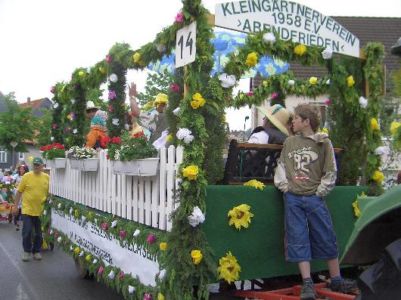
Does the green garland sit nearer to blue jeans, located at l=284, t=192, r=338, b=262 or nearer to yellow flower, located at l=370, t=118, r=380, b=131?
blue jeans, located at l=284, t=192, r=338, b=262

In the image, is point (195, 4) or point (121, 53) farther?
point (121, 53)

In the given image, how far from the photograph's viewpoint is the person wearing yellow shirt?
340 inches

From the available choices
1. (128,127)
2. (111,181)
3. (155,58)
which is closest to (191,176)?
(155,58)

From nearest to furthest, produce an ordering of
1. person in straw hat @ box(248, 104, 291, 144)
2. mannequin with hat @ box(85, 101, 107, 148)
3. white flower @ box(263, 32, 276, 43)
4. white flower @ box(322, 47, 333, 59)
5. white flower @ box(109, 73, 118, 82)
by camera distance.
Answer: white flower @ box(263, 32, 276, 43), white flower @ box(322, 47, 333, 59), person in straw hat @ box(248, 104, 291, 144), white flower @ box(109, 73, 118, 82), mannequin with hat @ box(85, 101, 107, 148)

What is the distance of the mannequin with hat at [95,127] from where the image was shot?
24.3 ft

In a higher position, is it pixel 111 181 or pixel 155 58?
pixel 155 58

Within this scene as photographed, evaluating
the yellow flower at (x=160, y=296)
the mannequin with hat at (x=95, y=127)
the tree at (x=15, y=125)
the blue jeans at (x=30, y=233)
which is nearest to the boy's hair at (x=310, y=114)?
the yellow flower at (x=160, y=296)

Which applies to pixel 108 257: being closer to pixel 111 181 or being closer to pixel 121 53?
pixel 111 181

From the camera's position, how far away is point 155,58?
4.65 meters

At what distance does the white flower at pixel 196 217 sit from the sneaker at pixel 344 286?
4.01 ft

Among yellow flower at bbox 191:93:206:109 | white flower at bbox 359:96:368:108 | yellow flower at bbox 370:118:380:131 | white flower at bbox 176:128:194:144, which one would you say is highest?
white flower at bbox 359:96:368:108

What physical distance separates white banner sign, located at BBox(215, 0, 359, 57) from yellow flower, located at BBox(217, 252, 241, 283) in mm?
1804

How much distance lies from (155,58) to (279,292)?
Answer: 7.62ft

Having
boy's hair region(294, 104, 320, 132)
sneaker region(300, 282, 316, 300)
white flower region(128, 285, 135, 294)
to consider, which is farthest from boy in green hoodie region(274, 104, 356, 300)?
white flower region(128, 285, 135, 294)
